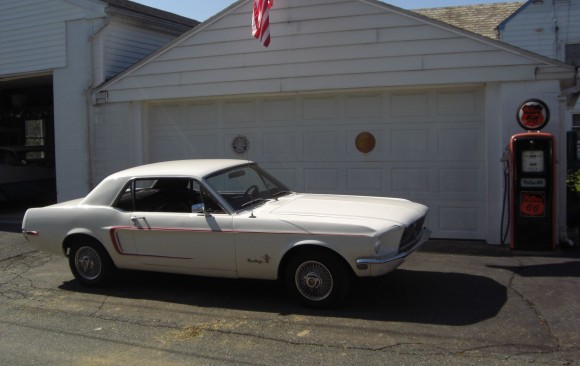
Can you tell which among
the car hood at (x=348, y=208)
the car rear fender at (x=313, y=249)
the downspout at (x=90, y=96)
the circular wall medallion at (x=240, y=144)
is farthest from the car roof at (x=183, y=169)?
the downspout at (x=90, y=96)

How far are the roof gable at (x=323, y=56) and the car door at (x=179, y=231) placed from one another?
10.5ft

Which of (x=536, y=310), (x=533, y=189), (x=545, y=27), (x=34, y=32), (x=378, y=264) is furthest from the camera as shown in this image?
(x=545, y=27)

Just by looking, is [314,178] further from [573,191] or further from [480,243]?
[573,191]

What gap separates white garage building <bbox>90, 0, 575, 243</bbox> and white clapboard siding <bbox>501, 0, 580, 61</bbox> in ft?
25.3

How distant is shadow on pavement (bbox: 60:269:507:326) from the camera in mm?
4977

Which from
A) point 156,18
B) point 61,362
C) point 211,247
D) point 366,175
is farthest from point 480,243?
point 156,18

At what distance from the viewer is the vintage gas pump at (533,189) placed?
693 centimetres

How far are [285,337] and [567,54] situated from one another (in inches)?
523

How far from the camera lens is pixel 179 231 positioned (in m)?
5.48

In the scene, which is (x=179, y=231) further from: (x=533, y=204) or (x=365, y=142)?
(x=533, y=204)

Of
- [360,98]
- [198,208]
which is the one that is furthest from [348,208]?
[360,98]

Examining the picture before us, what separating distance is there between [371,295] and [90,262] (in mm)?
3150

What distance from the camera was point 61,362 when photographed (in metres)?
4.20

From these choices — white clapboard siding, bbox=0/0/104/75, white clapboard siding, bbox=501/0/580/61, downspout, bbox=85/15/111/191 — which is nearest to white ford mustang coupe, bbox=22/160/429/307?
downspout, bbox=85/15/111/191
